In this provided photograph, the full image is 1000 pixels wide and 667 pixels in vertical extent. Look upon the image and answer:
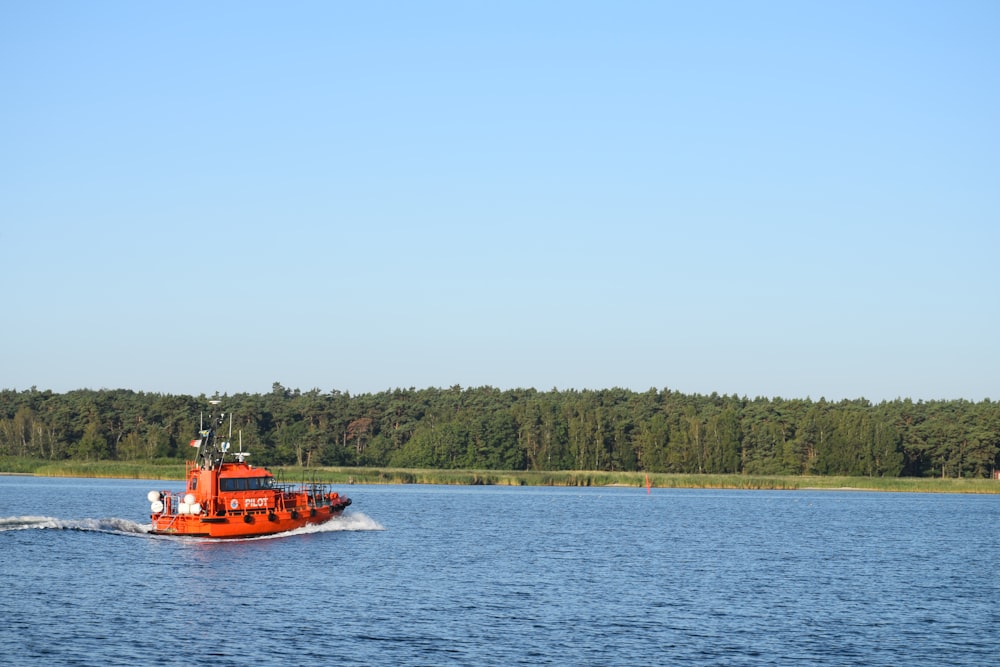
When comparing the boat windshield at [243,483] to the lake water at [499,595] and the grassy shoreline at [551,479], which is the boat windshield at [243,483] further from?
the grassy shoreline at [551,479]

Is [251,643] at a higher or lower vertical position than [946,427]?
lower

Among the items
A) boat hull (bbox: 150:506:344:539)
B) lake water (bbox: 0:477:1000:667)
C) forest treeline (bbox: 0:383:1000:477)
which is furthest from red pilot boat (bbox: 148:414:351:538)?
forest treeline (bbox: 0:383:1000:477)

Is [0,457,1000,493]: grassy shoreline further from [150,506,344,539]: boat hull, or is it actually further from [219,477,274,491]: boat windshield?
[219,477,274,491]: boat windshield

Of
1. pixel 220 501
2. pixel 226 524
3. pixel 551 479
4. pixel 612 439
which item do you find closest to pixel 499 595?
pixel 226 524

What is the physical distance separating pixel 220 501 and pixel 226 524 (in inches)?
48.8

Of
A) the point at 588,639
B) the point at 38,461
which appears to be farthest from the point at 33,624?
the point at 38,461

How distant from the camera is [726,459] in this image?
178m

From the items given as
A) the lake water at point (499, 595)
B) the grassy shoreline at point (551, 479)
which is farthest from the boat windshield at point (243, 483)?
the grassy shoreline at point (551, 479)

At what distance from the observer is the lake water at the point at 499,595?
35281mm

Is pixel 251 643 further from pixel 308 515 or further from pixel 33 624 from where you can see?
pixel 308 515

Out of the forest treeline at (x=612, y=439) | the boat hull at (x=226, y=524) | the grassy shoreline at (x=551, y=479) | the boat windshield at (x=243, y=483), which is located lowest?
the boat hull at (x=226, y=524)

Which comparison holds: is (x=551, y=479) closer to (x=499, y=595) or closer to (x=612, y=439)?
(x=612, y=439)

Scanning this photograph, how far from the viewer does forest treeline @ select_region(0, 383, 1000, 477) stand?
16800cm

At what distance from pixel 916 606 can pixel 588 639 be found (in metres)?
15.3
